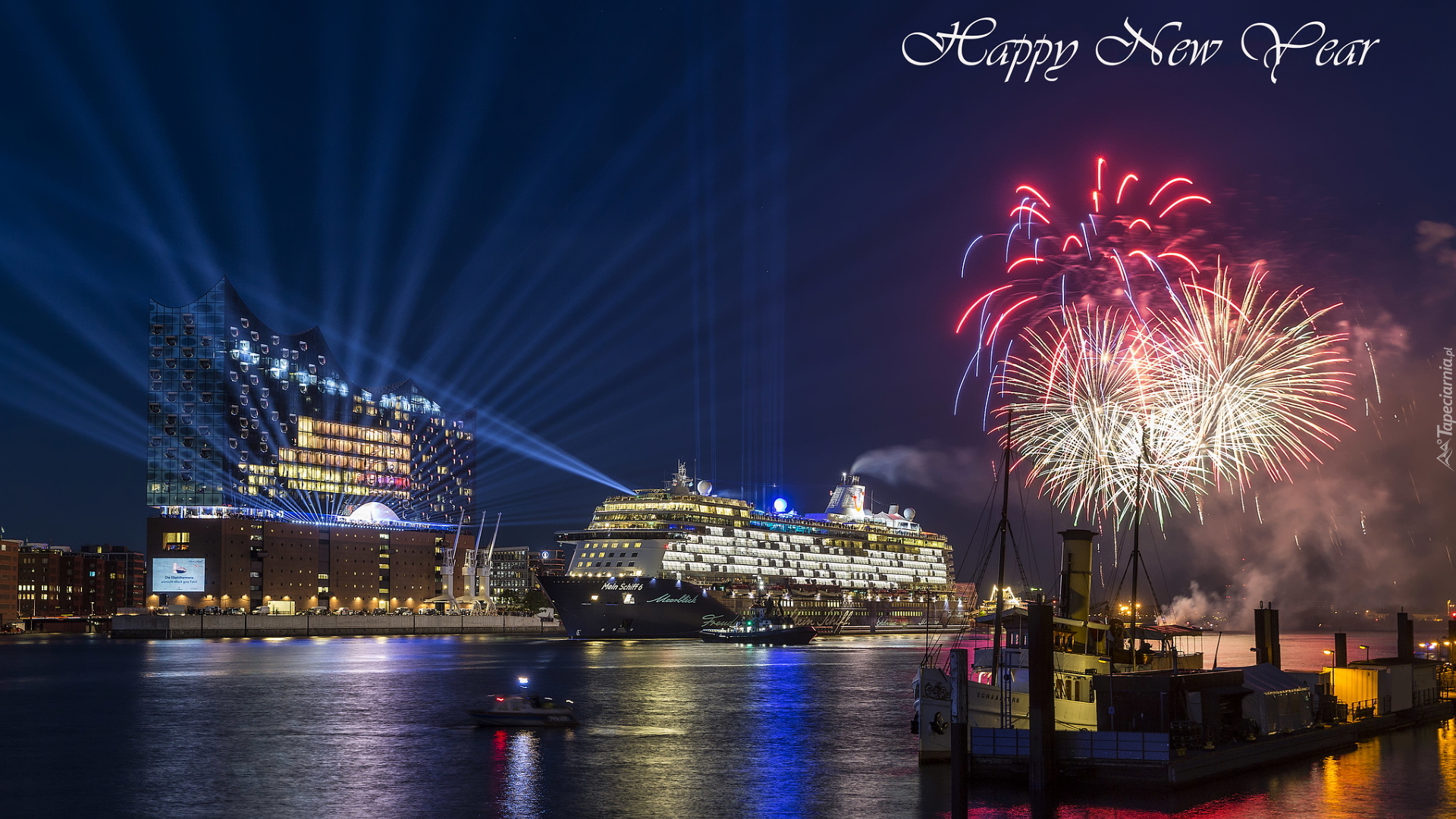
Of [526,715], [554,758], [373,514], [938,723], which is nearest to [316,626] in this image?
[373,514]

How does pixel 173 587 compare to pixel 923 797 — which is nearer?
pixel 923 797

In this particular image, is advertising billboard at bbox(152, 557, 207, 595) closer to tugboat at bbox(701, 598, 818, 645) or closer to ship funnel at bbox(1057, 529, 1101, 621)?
tugboat at bbox(701, 598, 818, 645)

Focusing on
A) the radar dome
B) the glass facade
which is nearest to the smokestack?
the glass facade

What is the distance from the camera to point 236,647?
11212cm

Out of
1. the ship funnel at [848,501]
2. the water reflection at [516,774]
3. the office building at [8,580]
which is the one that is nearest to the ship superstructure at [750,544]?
the ship funnel at [848,501]

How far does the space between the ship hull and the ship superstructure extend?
159 centimetres

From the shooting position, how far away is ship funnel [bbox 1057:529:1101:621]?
35.2 meters

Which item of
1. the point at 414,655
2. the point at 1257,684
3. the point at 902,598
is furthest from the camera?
the point at 902,598

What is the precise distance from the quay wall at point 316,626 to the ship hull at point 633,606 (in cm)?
3309

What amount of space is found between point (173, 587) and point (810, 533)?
224 ft

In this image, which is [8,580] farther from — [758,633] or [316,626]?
[758,633]

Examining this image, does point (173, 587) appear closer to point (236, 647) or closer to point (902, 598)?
point (236, 647)

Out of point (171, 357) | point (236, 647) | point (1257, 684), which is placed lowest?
point (236, 647)

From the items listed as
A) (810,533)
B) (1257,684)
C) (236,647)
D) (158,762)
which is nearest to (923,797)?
(1257,684)
